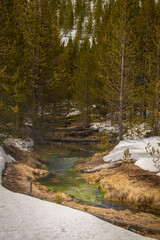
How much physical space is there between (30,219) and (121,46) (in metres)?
12.5

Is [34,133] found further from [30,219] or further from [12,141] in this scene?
[30,219]

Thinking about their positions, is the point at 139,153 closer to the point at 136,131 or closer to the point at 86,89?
the point at 136,131

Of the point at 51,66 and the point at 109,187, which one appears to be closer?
the point at 109,187

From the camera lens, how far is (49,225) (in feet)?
15.2

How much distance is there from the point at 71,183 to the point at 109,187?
1.97m

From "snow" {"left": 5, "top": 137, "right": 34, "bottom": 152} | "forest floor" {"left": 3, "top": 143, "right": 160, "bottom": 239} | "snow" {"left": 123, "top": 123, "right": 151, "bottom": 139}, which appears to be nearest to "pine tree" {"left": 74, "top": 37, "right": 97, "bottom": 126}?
"snow" {"left": 123, "top": 123, "right": 151, "bottom": 139}

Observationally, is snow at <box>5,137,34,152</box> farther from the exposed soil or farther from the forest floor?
the exposed soil

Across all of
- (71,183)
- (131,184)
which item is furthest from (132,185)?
(71,183)

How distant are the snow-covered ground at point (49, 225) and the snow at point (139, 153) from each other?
617 centimetres

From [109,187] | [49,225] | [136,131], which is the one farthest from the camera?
[136,131]

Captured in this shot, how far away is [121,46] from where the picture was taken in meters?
14.6

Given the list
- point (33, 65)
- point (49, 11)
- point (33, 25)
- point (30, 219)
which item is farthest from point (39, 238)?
point (49, 11)

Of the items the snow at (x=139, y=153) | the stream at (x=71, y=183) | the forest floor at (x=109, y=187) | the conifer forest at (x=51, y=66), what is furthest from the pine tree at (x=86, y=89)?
the forest floor at (x=109, y=187)

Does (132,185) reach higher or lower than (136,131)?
lower
